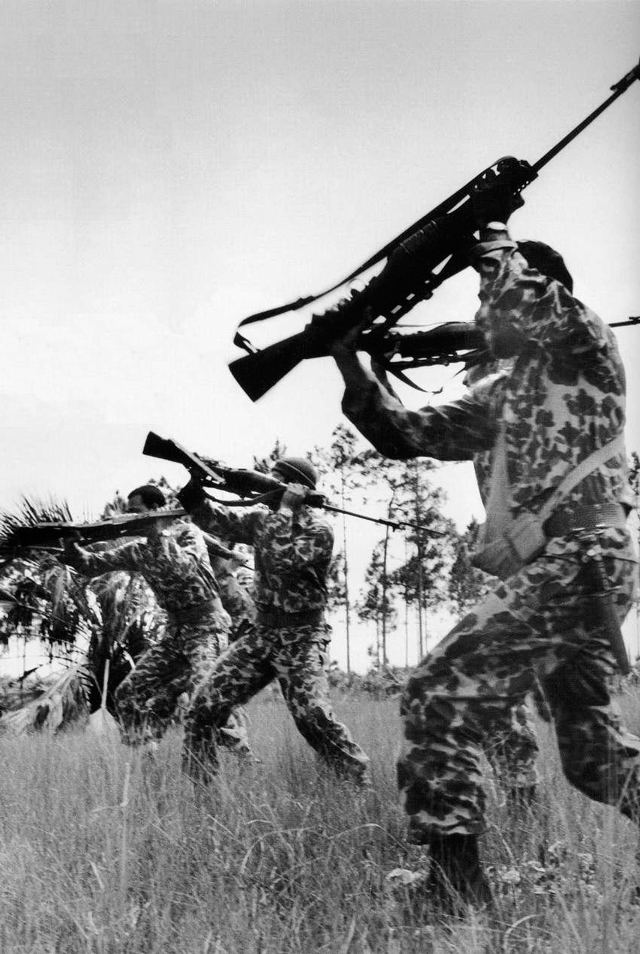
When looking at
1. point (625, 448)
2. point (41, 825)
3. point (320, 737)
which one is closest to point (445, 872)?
point (625, 448)

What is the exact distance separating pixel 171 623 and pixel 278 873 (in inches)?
176

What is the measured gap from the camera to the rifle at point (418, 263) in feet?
10.4

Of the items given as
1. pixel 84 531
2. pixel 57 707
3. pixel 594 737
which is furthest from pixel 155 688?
pixel 57 707

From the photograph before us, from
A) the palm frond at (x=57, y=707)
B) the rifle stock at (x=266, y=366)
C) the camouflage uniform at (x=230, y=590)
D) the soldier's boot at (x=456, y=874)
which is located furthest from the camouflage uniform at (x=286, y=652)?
the palm frond at (x=57, y=707)

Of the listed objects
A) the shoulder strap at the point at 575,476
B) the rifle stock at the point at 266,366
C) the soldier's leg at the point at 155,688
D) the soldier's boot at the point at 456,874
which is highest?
the rifle stock at the point at 266,366

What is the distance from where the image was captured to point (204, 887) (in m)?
2.80

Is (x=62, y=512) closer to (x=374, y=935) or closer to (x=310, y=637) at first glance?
(x=310, y=637)

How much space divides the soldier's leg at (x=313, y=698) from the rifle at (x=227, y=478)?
37.2 inches

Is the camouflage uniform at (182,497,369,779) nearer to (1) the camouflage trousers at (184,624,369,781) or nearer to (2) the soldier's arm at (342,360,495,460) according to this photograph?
(1) the camouflage trousers at (184,624,369,781)

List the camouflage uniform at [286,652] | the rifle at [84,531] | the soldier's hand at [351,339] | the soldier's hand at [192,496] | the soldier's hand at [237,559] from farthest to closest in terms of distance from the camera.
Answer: the soldier's hand at [237,559], the rifle at [84,531], the soldier's hand at [192,496], the camouflage uniform at [286,652], the soldier's hand at [351,339]

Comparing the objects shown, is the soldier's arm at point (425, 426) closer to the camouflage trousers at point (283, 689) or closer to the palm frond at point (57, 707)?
the camouflage trousers at point (283, 689)

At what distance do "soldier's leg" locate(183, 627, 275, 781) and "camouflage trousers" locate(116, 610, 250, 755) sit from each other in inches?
65.4

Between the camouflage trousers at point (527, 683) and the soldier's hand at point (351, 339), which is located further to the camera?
the soldier's hand at point (351, 339)

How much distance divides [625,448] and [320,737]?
2931 mm
